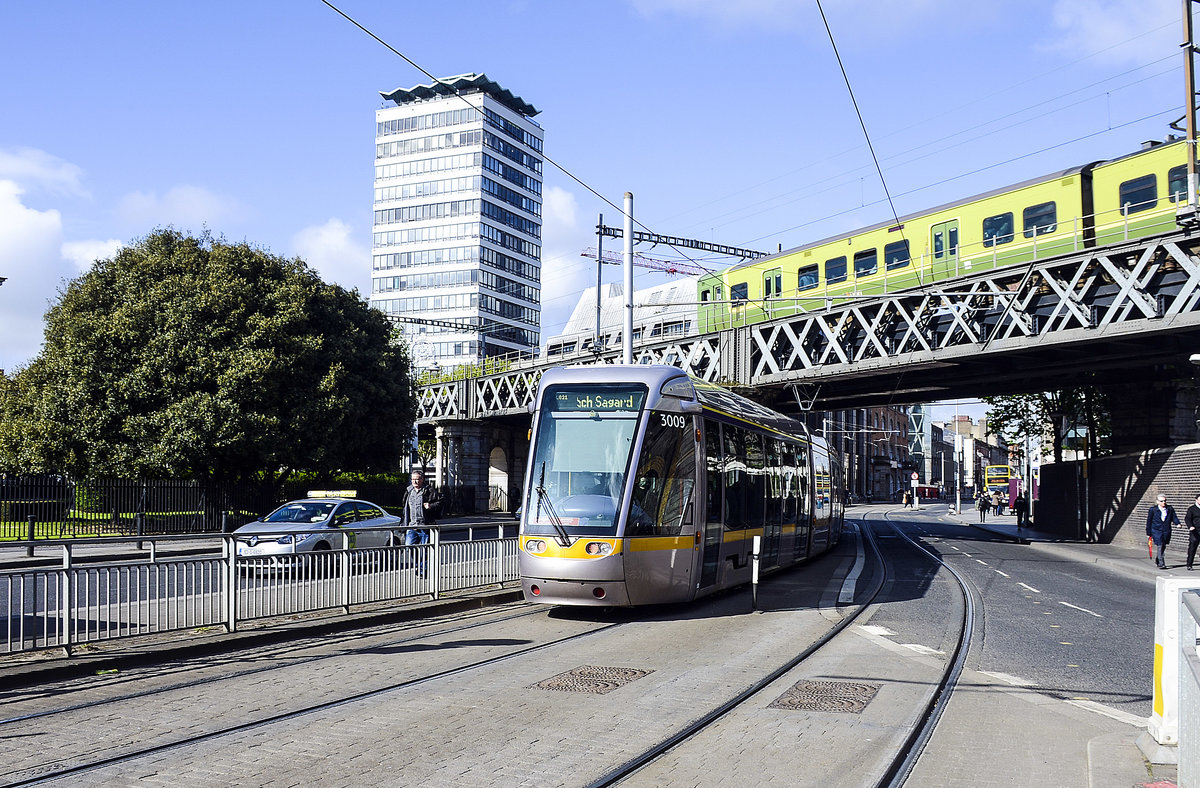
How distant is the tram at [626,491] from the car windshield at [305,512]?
27.1 feet

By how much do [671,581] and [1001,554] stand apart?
19.4 m

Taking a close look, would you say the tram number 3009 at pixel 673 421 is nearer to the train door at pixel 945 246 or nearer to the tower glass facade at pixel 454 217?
the train door at pixel 945 246

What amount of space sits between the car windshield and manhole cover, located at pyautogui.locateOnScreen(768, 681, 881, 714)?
13308mm

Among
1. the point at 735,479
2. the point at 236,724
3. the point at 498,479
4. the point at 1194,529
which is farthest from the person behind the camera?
the point at 498,479

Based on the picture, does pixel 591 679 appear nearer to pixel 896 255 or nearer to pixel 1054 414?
pixel 896 255

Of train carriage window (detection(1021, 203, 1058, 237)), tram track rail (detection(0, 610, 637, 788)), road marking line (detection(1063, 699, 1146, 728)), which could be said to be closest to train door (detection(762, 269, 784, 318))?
train carriage window (detection(1021, 203, 1058, 237))

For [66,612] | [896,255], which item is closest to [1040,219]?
[896,255]

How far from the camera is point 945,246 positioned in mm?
27344

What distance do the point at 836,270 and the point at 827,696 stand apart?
23552 millimetres

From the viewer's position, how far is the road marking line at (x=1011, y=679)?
9243 mm

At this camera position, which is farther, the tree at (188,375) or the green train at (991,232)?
the tree at (188,375)

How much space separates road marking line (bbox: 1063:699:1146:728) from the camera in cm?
773

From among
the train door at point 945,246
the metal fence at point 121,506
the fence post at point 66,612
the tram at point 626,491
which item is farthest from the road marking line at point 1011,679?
the metal fence at point 121,506

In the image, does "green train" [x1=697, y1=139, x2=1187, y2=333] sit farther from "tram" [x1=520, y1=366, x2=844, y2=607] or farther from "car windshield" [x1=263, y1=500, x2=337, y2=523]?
"car windshield" [x1=263, y1=500, x2=337, y2=523]
